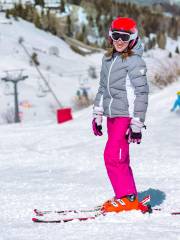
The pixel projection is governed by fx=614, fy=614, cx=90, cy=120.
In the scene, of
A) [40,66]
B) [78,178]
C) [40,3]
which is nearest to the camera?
[78,178]

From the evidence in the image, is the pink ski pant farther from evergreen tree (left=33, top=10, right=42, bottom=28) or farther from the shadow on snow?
evergreen tree (left=33, top=10, right=42, bottom=28)

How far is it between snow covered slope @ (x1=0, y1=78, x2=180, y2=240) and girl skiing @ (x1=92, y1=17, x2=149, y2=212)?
0.26m

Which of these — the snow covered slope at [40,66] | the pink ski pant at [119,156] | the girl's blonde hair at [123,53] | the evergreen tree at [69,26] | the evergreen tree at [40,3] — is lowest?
the evergreen tree at [69,26]

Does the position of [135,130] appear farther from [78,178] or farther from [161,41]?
[161,41]

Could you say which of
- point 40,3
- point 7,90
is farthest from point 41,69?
point 40,3

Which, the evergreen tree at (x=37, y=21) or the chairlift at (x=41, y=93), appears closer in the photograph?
the chairlift at (x=41, y=93)

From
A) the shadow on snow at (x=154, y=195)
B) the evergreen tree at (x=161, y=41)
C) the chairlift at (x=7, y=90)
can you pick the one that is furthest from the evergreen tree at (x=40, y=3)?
the shadow on snow at (x=154, y=195)

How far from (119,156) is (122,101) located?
0.41m

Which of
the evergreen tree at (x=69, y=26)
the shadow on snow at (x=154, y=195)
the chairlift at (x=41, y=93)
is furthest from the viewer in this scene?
the evergreen tree at (x=69, y=26)

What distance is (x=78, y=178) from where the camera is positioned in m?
6.77

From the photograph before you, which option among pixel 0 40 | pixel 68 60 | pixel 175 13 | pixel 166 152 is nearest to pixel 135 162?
pixel 166 152

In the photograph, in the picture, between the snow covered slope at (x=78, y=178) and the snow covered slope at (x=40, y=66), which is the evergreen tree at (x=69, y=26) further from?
the snow covered slope at (x=78, y=178)

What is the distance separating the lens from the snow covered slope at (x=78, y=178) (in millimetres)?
4059

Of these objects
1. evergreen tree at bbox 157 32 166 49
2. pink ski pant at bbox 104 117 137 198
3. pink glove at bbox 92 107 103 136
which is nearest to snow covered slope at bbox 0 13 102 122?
evergreen tree at bbox 157 32 166 49
